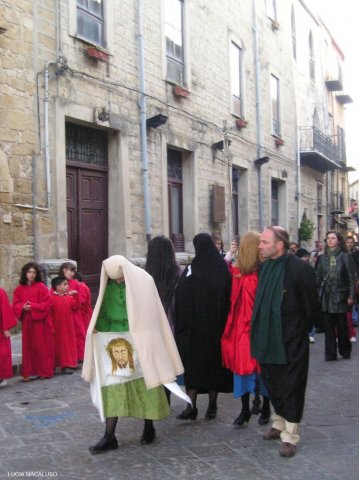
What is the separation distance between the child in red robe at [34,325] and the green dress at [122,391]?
2806 mm

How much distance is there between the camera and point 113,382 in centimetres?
443

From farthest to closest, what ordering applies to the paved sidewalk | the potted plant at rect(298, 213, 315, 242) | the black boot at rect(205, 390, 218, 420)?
the potted plant at rect(298, 213, 315, 242), the black boot at rect(205, 390, 218, 420), the paved sidewalk

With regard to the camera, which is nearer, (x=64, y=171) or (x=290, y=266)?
(x=290, y=266)

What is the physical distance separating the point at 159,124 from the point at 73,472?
9111mm

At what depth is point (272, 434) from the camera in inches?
182

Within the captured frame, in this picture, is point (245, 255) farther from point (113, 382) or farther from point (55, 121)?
point (55, 121)

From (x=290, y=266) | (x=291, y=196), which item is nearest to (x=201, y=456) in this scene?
(x=290, y=266)

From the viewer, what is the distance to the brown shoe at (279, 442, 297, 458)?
13.8ft

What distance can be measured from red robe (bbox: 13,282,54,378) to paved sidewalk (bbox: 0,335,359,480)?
881mm

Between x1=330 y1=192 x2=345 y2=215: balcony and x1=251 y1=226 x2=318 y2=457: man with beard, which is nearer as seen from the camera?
x1=251 y1=226 x2=318 y2=457: man with beard

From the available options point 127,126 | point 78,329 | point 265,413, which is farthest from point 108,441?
point 127,126

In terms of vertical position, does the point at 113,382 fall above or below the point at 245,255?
below

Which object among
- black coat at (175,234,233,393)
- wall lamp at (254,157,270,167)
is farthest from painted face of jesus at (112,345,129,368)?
wall lamp at (254,157,270,167)

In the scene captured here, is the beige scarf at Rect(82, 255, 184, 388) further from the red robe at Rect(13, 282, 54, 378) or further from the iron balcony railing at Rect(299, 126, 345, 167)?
the iron balcony railing at Rect(299, 126, 345, 167)
